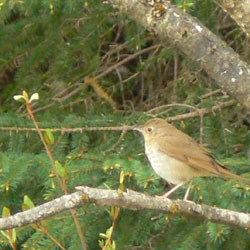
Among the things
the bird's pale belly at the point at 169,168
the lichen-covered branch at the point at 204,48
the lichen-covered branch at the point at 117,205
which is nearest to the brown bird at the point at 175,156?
the bird's pale belly at the point at 169,168

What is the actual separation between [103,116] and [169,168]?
756 millimetres

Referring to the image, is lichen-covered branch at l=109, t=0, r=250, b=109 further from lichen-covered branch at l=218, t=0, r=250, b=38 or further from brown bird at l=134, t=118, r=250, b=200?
brown bird at l=134, t=118, r=250, b=200

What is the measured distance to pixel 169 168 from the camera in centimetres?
499

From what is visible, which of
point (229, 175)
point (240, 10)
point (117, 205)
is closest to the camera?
point (117, 205)

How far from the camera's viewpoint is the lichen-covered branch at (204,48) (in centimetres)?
424

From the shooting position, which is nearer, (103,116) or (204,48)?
(204,48)

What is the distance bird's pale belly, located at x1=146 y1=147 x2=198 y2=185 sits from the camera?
4.89 m

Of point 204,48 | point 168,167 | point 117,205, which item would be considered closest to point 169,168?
point 168,167

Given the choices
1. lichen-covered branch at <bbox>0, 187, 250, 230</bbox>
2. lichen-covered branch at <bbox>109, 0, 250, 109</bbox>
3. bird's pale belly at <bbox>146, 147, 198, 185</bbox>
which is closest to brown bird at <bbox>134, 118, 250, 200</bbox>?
bird's pale belly at <bbox>146, 147, 198, 185</bbox>

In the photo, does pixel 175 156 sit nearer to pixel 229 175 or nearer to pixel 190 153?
pixel 190 153

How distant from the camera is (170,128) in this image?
5336mm

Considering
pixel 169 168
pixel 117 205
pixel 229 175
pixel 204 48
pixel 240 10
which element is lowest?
pixel 169 168

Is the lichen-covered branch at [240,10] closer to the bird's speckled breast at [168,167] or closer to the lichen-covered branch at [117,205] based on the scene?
the lichen-covered branch at [117,205]

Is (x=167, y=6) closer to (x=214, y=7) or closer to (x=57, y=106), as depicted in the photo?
(x=214, y=7)
